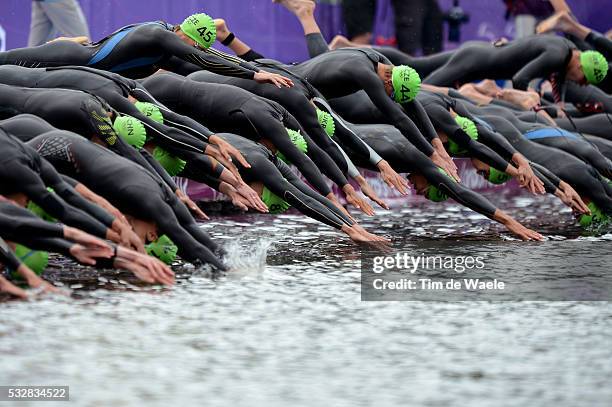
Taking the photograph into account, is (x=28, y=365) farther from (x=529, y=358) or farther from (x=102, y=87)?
(x=102, y=87)

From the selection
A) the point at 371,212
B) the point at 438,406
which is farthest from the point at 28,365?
the point at 371,212

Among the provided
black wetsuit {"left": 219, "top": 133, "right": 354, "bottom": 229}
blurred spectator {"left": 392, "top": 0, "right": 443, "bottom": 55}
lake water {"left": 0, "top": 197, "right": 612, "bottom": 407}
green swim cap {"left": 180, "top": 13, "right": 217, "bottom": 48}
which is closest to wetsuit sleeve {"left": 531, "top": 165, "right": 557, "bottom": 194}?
black wetsuit {"left": 219, "top": 133, "right": 354, "bottom": 229}

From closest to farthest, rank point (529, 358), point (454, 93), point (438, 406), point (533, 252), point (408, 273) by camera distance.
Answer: point (438, 406) < point (529, 358) < point (408, 273) < point (533, 252) < point (454, 93)

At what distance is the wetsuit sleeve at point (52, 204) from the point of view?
5930 millimetres

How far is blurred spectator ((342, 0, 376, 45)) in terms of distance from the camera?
14.9 metres

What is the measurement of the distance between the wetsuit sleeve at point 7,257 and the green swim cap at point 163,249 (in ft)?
3.60

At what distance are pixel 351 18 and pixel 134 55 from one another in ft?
21.9

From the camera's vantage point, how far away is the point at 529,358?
4.92m

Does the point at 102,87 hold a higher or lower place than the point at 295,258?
higher

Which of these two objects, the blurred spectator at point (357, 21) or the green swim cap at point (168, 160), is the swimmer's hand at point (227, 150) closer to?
the green swim cap at point (168, 160)

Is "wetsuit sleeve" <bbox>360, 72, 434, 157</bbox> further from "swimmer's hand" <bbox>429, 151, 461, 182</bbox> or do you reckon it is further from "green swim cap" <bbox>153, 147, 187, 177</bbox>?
"green swim cap" <bbox>153, 147, 187, 177</bbox>

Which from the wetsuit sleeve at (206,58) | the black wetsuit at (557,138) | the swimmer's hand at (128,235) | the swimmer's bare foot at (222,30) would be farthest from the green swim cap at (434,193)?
the swimmer's hand at (128,235)

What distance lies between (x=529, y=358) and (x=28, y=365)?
6.10ft

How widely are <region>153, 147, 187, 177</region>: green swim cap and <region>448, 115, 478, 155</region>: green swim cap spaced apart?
2.80m
